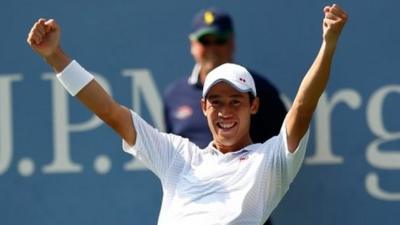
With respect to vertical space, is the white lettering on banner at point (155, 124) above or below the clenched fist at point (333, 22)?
below

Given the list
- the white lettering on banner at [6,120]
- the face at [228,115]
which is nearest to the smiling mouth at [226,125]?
the face at [228,115]

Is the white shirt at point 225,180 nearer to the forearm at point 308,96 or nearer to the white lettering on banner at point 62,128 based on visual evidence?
the forearm at point 308,96

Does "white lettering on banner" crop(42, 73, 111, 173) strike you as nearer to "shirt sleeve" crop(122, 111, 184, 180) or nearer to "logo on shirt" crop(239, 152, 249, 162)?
"shirt sleeve" crop(122, 111, 184, 180)

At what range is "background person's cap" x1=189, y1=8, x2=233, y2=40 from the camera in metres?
4.76

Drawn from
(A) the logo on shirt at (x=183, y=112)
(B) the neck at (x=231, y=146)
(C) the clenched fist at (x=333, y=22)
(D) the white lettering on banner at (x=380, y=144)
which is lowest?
(D) the white lettering on banner at (x=380, y=144)

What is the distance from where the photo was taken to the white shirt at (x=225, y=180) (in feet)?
12.4

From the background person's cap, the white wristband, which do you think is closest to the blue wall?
the background person's cap

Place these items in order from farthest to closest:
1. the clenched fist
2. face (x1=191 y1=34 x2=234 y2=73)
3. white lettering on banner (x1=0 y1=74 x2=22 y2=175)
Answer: white lettering on banner (x1=0 y1=74 x2=22 y2=175) < face (x1=191 y1=34 x2=234 y2=73) < the clenched fist

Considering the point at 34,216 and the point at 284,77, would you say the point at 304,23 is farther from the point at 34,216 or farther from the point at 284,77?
the point at 34,216

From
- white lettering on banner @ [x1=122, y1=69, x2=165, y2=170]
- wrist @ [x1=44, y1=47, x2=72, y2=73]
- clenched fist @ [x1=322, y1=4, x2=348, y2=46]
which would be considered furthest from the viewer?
white lettering on banner @ [x1=122, y1=69, x2=165, y2=170]

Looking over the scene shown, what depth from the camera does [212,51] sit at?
15.6 feet

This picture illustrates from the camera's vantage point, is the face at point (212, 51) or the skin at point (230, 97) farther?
the face at point (212, 51)

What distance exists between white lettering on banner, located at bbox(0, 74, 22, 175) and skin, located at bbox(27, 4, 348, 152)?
50.0 inches

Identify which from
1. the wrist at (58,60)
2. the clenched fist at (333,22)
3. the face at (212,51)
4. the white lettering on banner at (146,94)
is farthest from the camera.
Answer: the white lettering on banner at (146,94)
